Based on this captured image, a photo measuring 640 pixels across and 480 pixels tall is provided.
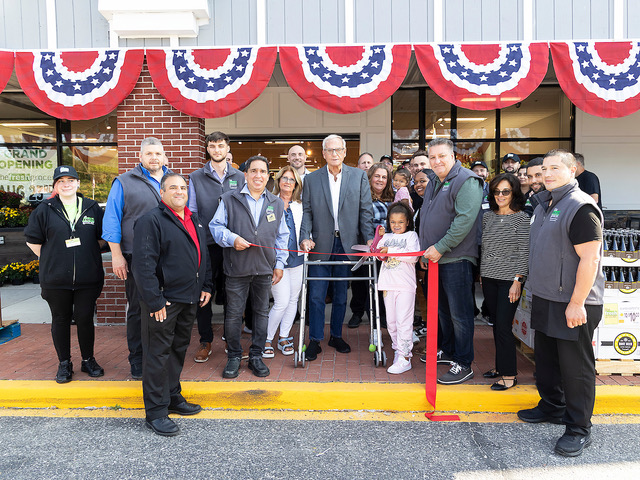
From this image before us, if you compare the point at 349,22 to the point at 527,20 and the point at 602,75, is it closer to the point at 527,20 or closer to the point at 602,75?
the point at 527,20

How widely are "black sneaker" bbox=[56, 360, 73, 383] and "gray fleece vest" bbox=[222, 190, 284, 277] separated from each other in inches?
68.5

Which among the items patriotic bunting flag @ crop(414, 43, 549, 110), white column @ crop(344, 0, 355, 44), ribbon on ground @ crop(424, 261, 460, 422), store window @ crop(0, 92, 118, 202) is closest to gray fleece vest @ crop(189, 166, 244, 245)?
ribbon on ground @ crop(424, 261, 460, 422)

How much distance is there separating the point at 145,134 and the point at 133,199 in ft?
7.98

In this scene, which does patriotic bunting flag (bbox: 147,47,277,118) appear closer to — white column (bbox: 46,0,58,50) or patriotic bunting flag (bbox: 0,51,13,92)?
white column (bbox: 46,0,58,50)

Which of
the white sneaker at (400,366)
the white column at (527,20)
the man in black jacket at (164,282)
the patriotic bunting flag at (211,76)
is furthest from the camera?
the white column at (527,20)

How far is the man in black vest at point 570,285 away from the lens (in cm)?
320

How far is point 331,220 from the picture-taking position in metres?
4.96

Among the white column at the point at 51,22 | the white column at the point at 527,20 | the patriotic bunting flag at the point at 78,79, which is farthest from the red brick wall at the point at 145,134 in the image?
the white column at the point at 527,20

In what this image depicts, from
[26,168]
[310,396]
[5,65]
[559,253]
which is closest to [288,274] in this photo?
[310,396]

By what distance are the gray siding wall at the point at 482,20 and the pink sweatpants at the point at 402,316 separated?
3732 mm

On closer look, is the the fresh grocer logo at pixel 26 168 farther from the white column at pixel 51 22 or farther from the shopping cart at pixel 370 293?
the shopping cart at pixel 370 293

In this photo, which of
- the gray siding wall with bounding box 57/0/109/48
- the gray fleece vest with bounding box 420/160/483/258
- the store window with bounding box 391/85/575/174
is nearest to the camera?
the gray fleece vest with bounding box 420/160/483/258

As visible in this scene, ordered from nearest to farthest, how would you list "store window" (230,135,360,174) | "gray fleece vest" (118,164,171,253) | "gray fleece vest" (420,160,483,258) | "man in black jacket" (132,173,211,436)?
1. "man in black jacket" (132,173,211,436)
2. "gray fleece vest" (420,160,483,258)
3. "gray fleece vest" (118,164,171,253)
4. "store window" (230,135,360,174)

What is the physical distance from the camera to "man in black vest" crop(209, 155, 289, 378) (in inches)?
168
